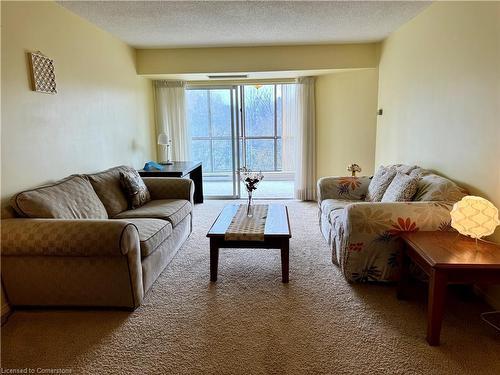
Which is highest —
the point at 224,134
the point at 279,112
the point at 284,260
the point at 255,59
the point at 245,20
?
the point at 245,20

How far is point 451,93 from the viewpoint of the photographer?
2920mm

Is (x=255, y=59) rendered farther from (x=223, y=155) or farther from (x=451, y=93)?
(x=451, y=93)

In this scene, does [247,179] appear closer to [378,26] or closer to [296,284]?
[296,284]

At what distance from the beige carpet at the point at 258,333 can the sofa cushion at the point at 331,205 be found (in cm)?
73

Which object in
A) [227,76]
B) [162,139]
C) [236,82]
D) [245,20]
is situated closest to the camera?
[245,20]

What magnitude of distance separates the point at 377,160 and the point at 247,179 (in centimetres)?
257

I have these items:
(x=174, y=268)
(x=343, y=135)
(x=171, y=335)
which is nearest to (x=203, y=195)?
(x=343, y=135)

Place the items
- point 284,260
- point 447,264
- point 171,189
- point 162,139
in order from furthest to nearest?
point 162,139 < point 171,189 < point 284,260 < point 447,264

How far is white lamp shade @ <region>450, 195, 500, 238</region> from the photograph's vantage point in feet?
6.84

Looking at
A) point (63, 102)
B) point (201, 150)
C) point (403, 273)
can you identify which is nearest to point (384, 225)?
point (403, 273)

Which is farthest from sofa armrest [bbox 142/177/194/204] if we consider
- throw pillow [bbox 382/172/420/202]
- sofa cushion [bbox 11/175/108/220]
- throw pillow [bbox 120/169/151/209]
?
throw pillow [bbox 382/172/420/202]

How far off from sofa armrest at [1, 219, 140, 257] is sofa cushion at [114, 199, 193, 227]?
93 cm

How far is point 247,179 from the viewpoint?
332 centimetres

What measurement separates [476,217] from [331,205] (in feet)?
5.27
